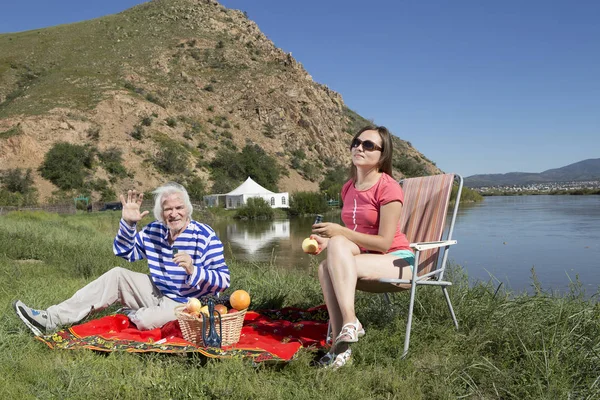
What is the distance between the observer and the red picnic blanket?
2.60 meters

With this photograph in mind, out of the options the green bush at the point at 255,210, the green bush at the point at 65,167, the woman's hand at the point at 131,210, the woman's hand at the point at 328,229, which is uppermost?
the green bush at the point at 65,167

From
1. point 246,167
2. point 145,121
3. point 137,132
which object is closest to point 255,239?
point 137,132

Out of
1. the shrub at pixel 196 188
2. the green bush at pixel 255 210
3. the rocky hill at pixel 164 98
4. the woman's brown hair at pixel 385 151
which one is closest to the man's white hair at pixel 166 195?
the woman's brown hair at pixel 385 151

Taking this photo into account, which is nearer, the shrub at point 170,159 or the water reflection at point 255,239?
the water reflection at point 255,239

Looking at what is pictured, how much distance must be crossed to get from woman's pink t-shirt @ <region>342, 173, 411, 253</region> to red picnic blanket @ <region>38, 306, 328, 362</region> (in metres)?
0.67

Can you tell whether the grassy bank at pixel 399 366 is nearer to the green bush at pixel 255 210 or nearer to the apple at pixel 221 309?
the apple at pixel 221 309

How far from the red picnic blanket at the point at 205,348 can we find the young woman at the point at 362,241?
0.98 ft

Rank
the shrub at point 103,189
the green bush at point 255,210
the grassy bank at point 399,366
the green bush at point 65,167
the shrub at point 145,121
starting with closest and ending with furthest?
1. the grassy bank at point 399,366
2. the green bush at point 65,167
3. the shrub at point 103,189
4. the green bush at point 255,210
5. the shrub at point 145,121

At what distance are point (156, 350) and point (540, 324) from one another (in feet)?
6.75

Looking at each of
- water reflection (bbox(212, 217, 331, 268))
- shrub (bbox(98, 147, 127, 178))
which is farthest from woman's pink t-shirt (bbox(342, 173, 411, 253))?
shrub (bbox(98, 147, 127, 178))

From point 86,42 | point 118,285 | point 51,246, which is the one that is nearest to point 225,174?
point 86,42

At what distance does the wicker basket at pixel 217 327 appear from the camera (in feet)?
8.76

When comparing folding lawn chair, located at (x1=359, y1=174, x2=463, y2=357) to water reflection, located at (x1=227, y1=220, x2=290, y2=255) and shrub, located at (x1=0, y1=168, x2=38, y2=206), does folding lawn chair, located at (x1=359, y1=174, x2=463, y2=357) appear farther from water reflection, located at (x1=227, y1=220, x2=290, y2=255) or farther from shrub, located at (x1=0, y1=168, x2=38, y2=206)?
shrub, located at (x1=0, y1=168, x2=38, y2=206)

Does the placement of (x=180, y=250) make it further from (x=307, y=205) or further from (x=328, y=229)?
(x=307, y=205)
